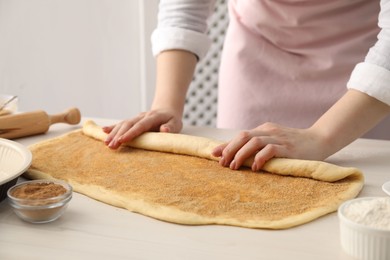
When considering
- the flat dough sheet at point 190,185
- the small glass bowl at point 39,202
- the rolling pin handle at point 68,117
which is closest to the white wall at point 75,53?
the rolling pin handle at point 68,117

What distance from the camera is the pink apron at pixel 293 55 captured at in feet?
4.41

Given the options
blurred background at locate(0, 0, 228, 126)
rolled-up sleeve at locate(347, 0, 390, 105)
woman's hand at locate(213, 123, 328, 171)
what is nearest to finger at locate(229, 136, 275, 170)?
woman's hand at locate(213, 123, 328, 171)

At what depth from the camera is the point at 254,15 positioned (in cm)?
142

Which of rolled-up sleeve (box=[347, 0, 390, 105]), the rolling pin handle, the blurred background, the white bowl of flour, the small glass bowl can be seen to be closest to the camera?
the white bowl of flour

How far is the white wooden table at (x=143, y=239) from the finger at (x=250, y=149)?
20cm

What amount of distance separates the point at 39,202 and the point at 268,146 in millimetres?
388

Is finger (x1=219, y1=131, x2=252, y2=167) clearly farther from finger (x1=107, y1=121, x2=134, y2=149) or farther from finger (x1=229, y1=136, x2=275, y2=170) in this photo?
finger (x1=107, y1=121, x2=134, y2=149)

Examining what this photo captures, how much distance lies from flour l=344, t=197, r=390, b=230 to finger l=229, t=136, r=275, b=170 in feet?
0.89

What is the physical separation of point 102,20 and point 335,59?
1.45m

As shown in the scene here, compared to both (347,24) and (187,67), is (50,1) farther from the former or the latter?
(347,24)

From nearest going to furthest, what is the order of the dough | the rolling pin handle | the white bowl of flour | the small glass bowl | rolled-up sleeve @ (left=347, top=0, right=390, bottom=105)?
the white bowl of flour → the small glass bowl → the dough → rolled-up sleeve @ (left=347, top=0, right=390, bottom=105) → the rolling pin handle

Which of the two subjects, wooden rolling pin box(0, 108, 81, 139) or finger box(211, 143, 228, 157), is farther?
wooden rolling pin box(0, 108, 81, 139)

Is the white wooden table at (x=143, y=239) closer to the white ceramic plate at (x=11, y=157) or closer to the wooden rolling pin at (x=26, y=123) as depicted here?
the white ceramic plate at (x=11, y=157)

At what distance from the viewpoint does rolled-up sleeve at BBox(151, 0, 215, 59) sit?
135 centimetres
